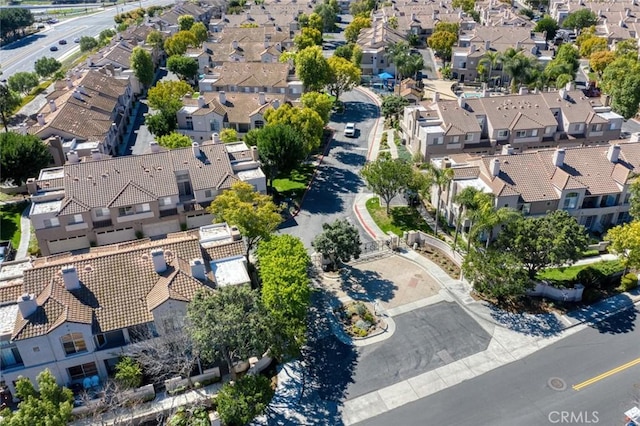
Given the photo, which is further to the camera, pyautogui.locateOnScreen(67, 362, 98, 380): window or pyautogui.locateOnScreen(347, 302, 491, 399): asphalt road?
pyautogui.locateOnScreen(347, 302, 491, 399): asphalt road

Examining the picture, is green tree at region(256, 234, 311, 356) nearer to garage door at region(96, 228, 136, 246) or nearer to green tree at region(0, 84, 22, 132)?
garage door at region(96, 228, 136, 246)

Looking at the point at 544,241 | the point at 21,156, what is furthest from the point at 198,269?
the point at 21,156

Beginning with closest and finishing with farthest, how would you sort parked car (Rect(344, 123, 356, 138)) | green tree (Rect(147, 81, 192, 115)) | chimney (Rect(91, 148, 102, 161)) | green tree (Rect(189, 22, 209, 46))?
chimney (Rect(91, 148, 102, 161)) < green tree (Rect(147, 81, 192, 115)) < parked car (Rect(344, 123, 356, 138)) < green tree (Rect(189, 22, 209, 46))

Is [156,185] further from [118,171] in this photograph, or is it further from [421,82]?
[421,82]

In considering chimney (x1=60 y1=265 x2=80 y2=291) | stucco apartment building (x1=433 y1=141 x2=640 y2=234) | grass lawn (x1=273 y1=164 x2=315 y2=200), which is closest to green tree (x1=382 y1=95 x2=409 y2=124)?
grass lawn (x1=273 y1=164 x2=315 y2=200)

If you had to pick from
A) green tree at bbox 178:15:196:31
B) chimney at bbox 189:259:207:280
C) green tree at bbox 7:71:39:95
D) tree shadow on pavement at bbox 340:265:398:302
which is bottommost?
tree shadow on pavement at bbox 340:265:398:302

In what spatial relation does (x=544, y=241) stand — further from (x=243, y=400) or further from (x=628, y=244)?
(x=243, y=400)

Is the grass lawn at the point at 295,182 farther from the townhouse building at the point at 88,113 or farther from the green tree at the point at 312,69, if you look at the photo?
the townhouse building at the point at 88,113
